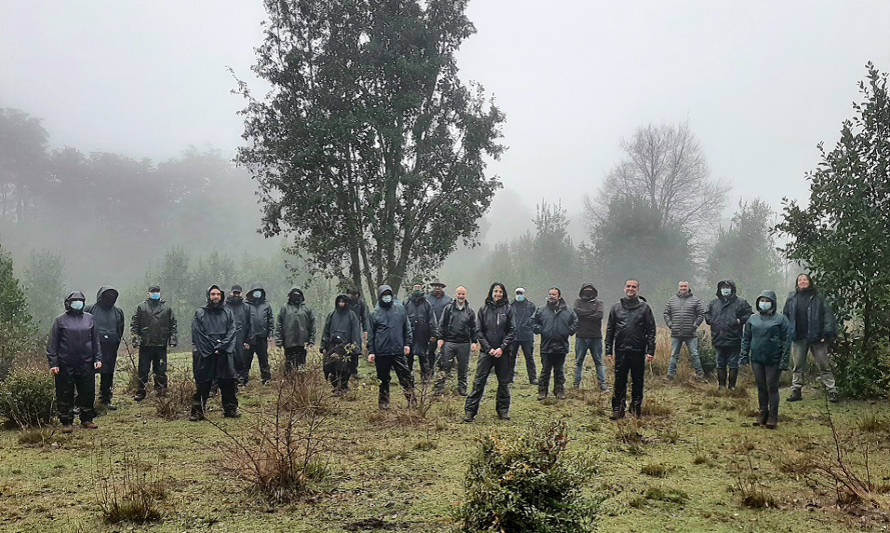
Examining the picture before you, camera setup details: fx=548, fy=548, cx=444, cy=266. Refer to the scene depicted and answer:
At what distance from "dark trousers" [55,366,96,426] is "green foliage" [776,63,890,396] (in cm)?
1167

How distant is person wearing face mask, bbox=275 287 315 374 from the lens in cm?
1117

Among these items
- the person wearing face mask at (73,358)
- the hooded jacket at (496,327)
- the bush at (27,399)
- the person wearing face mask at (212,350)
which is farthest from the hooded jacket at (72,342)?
the hooded jacket at (496,327)

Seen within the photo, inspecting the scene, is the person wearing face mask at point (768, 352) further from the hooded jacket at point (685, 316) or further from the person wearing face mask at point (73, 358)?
the person wearing face mask at point (73, 358)

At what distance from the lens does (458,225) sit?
15.9 meters

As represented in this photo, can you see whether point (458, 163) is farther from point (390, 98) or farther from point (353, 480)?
point (353, 480)

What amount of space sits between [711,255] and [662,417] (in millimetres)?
33603

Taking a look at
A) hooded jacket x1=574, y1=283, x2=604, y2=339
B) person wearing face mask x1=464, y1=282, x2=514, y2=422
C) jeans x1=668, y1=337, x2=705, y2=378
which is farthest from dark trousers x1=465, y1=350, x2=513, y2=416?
jeans x1=668, y1=337, x2=705, y2=378

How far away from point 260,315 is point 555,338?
6.19 m

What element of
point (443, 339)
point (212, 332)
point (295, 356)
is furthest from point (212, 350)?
point (443, 339)

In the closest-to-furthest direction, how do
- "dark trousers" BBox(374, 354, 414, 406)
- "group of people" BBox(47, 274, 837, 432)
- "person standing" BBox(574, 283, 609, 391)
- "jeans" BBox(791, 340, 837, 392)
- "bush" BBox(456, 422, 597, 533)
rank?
"bush" BBox(456, 422, 597, 533), "group of people" BBox(47, 274, 837, 432), "dark trousers" BBox(374, 354, 414, 406), "jeans" BBox(791, 340, 837, 392), "person standing" BBox(574, 283, 609, 391)

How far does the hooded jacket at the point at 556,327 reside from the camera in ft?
31.9

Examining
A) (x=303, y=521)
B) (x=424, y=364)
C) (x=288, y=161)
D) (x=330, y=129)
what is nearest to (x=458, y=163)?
(x=330, y=129)

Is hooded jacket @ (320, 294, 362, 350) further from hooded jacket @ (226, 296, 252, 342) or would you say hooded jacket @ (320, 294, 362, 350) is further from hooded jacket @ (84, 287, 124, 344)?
hooded jacket @ (84, 287, 124, 344)

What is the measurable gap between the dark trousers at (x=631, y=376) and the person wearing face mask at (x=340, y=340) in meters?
4.75
